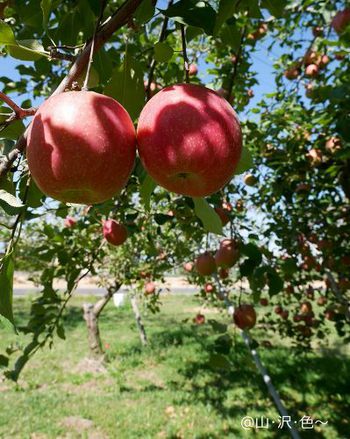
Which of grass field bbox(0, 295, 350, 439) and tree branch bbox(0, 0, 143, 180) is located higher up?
tree branch bbox(0, 0, 143, 180)

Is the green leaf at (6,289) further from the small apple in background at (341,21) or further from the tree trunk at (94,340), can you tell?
the tree trunk at (94,340)

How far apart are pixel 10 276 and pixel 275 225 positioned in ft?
10.2

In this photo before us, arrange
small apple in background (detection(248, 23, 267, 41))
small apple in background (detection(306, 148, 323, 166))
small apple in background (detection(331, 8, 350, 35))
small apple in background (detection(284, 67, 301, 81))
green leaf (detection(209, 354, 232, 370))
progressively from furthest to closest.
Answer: small apple in background (detection(284, 67, 301, 81)) → small apple in background (detection(306, 148, 323, 166)) → small apple in background (detection(248, 23, 267, 41)) → small apple in background (detection(331, 8, 350, 35)) → green leaf (detection(209, 354, 232, 370))

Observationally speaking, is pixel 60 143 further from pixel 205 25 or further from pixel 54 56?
pixel 205 25

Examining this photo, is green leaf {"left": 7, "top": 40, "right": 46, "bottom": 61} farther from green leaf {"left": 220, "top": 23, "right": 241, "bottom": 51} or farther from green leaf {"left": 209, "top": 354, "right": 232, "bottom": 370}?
green leaf {"left": 209, "top": 354, "right": 232, "bottom": 370}

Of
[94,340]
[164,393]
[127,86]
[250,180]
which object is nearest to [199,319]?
[164,393]

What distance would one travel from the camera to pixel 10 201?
0.86 m

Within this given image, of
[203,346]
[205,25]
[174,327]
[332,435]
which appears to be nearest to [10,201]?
[205,25]

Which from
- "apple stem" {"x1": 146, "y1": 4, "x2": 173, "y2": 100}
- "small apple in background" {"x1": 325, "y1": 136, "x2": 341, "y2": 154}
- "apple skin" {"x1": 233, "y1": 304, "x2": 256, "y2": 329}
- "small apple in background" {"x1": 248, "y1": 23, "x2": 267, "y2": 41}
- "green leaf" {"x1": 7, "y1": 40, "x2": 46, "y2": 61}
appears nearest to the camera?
"green leaf" {"x1": 7, "y1": 40, "x2": 46, "y2": 61}

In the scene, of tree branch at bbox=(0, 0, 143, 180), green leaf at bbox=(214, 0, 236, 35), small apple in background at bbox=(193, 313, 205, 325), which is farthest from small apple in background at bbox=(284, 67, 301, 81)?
small apple in background at bbox=(193, 313, 205, 325)

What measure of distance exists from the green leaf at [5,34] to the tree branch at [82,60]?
6.2 inches

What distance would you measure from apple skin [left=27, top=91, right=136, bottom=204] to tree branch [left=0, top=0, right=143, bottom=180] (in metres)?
0.05

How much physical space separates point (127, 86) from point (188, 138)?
41 centimetres

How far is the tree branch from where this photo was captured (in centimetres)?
82
